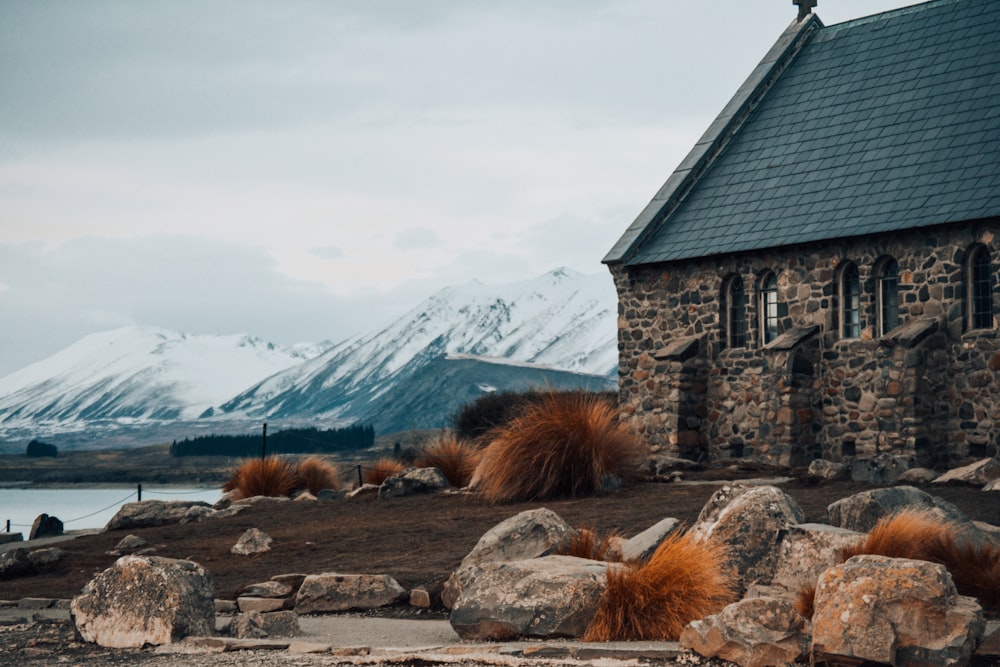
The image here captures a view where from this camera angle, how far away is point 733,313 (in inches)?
1116

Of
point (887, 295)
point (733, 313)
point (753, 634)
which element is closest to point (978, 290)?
point (887, 295)

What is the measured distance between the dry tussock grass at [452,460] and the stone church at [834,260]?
12.5 feet

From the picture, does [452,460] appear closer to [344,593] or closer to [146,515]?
[146,515]

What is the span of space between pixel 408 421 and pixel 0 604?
145m

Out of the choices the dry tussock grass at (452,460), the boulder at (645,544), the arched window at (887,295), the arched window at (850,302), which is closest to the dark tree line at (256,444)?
the dry tussock grass at (452,460)

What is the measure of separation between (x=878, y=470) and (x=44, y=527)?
15.7m

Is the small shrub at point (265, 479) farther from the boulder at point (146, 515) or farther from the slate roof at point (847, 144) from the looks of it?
the slate roof at point (847, 144)

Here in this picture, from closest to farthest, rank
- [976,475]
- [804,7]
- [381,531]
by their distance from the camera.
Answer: [381,531]
[976,475]
[804,7]

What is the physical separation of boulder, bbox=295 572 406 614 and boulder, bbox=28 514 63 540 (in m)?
14.3

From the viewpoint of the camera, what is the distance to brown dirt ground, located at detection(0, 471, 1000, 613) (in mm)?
15469

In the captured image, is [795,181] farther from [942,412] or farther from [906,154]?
[942,412]

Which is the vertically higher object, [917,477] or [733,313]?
[733,313]

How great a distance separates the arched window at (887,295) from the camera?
82.8 feet

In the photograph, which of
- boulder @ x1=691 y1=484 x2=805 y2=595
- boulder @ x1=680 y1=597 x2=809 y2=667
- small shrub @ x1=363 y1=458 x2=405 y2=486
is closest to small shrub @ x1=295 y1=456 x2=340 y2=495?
small shrub @ x1=363 y1=458 x2=405 y2=486
